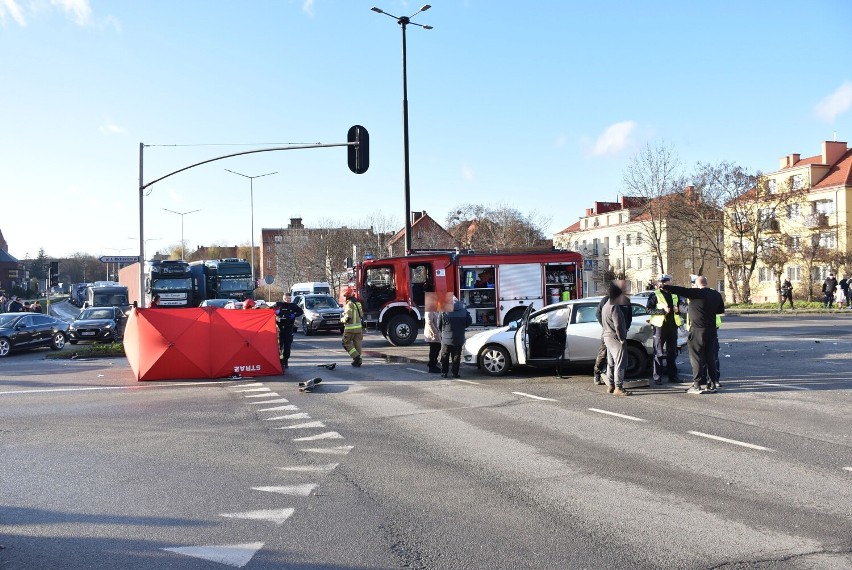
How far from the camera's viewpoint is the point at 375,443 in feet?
28.9

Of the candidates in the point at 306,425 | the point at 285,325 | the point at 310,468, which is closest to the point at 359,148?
the point at 285,325

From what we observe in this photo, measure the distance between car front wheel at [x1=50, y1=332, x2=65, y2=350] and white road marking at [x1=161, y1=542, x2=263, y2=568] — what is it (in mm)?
23780

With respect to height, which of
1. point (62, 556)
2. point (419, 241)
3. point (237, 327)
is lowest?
point (62, 556)

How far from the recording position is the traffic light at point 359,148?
19.1 meters

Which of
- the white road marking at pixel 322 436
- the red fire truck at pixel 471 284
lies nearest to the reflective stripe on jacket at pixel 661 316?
the white road marking at pixel 322 436

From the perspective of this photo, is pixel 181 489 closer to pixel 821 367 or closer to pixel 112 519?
pixel 112 519

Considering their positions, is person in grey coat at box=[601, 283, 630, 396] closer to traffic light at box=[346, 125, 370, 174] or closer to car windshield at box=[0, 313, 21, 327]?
traffic light at box=[346, 125, 370, 174]

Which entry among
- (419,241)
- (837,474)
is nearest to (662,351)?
(837,474)

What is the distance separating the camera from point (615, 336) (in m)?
12.4

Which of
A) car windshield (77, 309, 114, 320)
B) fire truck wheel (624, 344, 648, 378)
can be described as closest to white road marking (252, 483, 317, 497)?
fire truck wheel (624, 344, 648, 378)

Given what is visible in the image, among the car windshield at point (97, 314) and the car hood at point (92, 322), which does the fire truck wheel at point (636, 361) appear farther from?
the car windshield at point (97, 314)

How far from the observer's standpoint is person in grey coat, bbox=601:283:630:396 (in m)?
12.4

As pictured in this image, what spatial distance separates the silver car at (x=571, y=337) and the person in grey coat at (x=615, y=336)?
5.05ft

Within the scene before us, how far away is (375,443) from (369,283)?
50.8 ft
